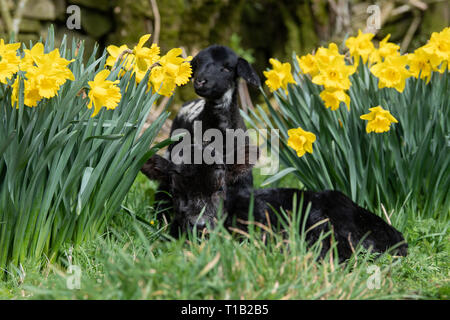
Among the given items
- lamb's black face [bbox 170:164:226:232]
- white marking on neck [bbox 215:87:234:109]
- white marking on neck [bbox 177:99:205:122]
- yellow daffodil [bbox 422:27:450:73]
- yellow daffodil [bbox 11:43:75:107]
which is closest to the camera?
yellow daffodil [bbox 11:43:75:107]

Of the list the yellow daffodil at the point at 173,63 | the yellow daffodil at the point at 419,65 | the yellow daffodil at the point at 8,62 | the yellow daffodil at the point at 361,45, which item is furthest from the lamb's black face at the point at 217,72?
the yellow daffodil at the point at 8,62

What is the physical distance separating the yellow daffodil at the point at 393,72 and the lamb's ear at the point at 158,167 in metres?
1.37

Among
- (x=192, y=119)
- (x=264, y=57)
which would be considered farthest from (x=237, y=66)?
(x=264, y=57)

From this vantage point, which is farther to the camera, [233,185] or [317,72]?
[317,72]

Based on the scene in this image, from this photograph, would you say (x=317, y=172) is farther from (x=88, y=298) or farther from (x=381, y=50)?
(x=88, y=298)

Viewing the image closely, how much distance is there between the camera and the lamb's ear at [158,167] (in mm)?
2635

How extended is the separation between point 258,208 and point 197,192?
0.42m

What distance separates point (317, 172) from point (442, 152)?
2.42 feet

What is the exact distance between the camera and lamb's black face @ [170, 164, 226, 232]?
2527mm

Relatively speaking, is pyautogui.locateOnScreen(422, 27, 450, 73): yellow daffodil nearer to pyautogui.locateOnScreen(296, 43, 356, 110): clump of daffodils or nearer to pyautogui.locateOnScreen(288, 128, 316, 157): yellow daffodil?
pyautogui.locateOnScreen(296, 43, 356, 110): clump of daffodils

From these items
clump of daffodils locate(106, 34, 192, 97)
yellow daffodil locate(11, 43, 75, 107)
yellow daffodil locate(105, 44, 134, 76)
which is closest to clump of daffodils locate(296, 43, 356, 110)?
clump of daffodils locate(106, 34, 192, 97)

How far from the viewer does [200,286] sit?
6.26 feet

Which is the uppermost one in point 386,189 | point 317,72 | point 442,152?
point 317,72

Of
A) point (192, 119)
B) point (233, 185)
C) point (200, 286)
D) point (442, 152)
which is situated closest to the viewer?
point (200, 286)
